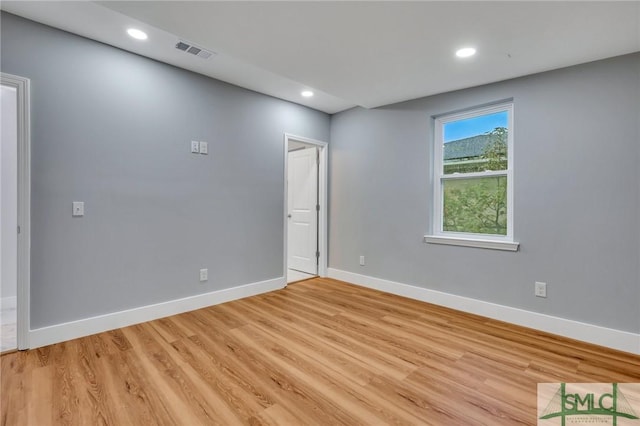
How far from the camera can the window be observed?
3158 mm

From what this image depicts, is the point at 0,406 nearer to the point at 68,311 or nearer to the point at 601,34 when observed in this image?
the point at 68,311

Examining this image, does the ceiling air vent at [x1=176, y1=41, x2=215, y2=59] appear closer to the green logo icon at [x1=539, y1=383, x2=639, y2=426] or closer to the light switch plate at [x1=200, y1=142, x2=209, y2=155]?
the light switch plate at [x1=200, y1=142, x2=209, y2=155]

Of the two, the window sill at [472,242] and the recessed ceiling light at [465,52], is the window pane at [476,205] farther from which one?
the recessed ceiling light at [465,52]

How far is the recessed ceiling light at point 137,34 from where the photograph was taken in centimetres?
251

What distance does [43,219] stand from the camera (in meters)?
2.46

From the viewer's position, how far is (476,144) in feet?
11.1

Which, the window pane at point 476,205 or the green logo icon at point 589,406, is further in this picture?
the window pane at point 476,205

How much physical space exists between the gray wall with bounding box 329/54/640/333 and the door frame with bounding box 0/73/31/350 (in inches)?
143

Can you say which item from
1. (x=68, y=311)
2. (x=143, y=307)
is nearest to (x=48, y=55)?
(x=68, y=311)

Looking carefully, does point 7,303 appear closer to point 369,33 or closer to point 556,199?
point 369,33

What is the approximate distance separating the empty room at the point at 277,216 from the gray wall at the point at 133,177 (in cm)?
2

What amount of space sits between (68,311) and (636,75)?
16.5ft

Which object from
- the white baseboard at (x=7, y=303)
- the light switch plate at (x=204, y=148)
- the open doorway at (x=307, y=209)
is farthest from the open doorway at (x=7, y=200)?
the open doorway at (x=307, y=209)

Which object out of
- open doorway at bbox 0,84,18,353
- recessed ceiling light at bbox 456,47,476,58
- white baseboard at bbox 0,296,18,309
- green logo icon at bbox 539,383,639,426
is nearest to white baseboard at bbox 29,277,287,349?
open doorway at bbox 0,84,18,353
